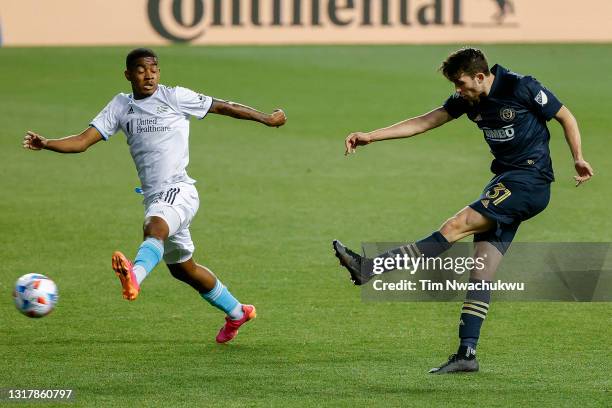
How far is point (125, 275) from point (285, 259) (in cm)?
434

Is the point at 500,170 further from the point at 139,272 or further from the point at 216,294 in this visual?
the point at 139,272

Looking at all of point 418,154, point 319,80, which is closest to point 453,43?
point 319,80

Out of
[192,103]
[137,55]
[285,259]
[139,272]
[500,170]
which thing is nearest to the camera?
[139,272]

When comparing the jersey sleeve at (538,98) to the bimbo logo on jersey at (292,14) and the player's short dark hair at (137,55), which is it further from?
the bimbo logo on jersey at (292,14)

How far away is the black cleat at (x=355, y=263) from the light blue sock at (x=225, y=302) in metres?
1.36

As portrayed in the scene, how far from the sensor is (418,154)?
18.8m

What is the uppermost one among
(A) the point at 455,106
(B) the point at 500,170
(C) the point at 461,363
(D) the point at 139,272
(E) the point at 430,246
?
(A) the point at 455,106

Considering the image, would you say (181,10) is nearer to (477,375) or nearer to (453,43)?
(453,43)

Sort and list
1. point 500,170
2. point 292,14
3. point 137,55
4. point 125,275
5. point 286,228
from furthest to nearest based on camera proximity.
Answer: point 292,14
point 286,228
point 137,55
point 500,170
point 125,275

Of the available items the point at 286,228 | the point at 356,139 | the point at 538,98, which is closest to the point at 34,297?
the point at 356,139

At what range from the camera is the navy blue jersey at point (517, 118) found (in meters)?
7.68

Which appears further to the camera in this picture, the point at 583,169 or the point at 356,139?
the point at 356,139

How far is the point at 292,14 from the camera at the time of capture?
3453 centimetres

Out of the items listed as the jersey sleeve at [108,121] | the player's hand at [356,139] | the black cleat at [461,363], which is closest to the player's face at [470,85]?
the player's hand at [356,139]
